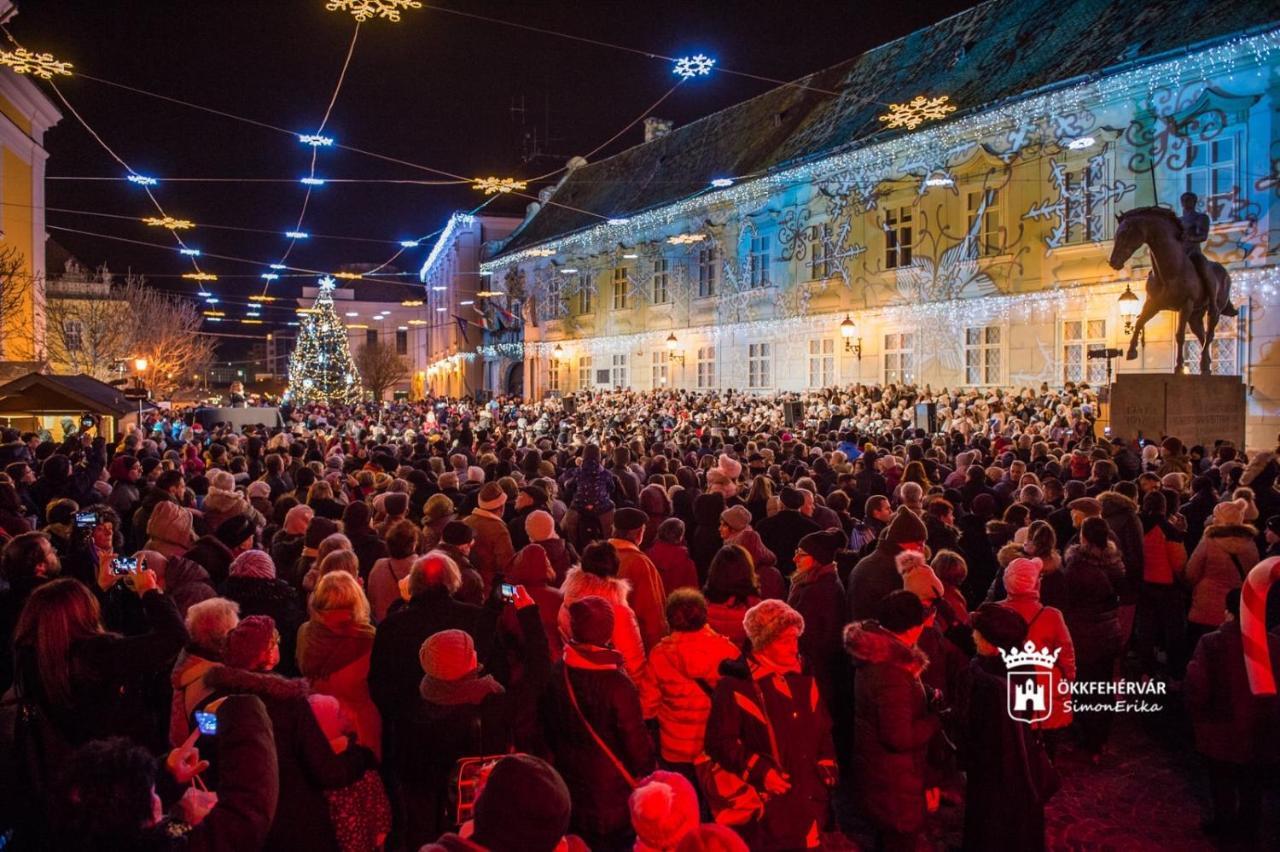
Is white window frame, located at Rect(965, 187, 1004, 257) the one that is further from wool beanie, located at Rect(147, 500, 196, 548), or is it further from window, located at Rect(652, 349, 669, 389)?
wool beanie, located at Rect(147, 500, 196, 548)

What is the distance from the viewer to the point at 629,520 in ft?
21.5

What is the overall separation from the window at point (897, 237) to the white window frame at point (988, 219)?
2.00m

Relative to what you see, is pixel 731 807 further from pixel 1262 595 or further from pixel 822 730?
pixel 1262 595

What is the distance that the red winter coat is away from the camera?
15.4 ft

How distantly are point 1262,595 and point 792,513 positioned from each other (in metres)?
3.59

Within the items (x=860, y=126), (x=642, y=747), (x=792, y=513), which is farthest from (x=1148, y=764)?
(x=860, y=126)

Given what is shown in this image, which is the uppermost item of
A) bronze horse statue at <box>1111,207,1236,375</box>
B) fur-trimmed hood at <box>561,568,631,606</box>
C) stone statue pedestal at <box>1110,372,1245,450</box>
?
bronze horse statue at <box>1111,207,1236,375</box>

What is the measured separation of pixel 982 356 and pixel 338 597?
21.4m

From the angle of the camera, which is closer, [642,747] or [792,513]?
[642,747]

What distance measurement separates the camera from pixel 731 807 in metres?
4.15

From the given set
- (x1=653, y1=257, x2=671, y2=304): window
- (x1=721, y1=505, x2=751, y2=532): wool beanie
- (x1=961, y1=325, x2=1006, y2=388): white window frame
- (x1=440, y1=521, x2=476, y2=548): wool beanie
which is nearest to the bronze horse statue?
(x1=961, y1=325, x2=1006, y2=388): white window frame

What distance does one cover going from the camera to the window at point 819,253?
28172mm

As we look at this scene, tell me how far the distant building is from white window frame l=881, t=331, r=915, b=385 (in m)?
22.3

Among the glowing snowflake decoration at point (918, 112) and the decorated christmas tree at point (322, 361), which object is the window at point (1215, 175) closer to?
the glowing snowflake decoration at point (918, 112)
